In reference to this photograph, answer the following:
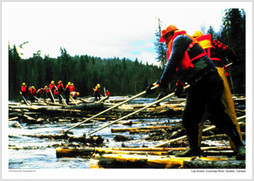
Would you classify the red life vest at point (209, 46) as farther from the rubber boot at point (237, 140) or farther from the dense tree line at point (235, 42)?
the dense tree line at point (235, 42)

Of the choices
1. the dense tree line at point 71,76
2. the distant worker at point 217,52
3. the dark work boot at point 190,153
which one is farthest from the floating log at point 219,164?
the dense tree line at point 71,76

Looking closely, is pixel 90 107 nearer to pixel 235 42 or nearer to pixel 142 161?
pixel 142 161

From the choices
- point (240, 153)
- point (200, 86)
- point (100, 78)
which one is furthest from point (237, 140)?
point (100, 78)

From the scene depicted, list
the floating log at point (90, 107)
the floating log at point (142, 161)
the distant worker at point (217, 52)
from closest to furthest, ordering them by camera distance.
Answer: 1. the floating log at point (142, 161)
2. the distant worker at point (217, 52)
3. the floating log at point (90, 107)

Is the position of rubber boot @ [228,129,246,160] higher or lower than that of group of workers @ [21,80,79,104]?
lower

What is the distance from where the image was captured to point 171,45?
144 inches

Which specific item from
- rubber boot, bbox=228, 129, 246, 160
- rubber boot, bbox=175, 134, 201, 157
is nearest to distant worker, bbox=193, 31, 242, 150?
rubber boot, bbox=175, 134, 201, 157

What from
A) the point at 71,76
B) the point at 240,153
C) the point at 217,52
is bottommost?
the point at 240,153

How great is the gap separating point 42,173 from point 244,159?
2.99 meters

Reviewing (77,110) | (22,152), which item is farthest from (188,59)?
(77,110)

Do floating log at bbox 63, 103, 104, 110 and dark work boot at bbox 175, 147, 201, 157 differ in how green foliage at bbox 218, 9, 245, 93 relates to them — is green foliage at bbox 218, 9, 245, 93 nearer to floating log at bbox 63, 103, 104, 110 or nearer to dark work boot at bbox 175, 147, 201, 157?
floating log at bbox 63, 103, 104, 110
